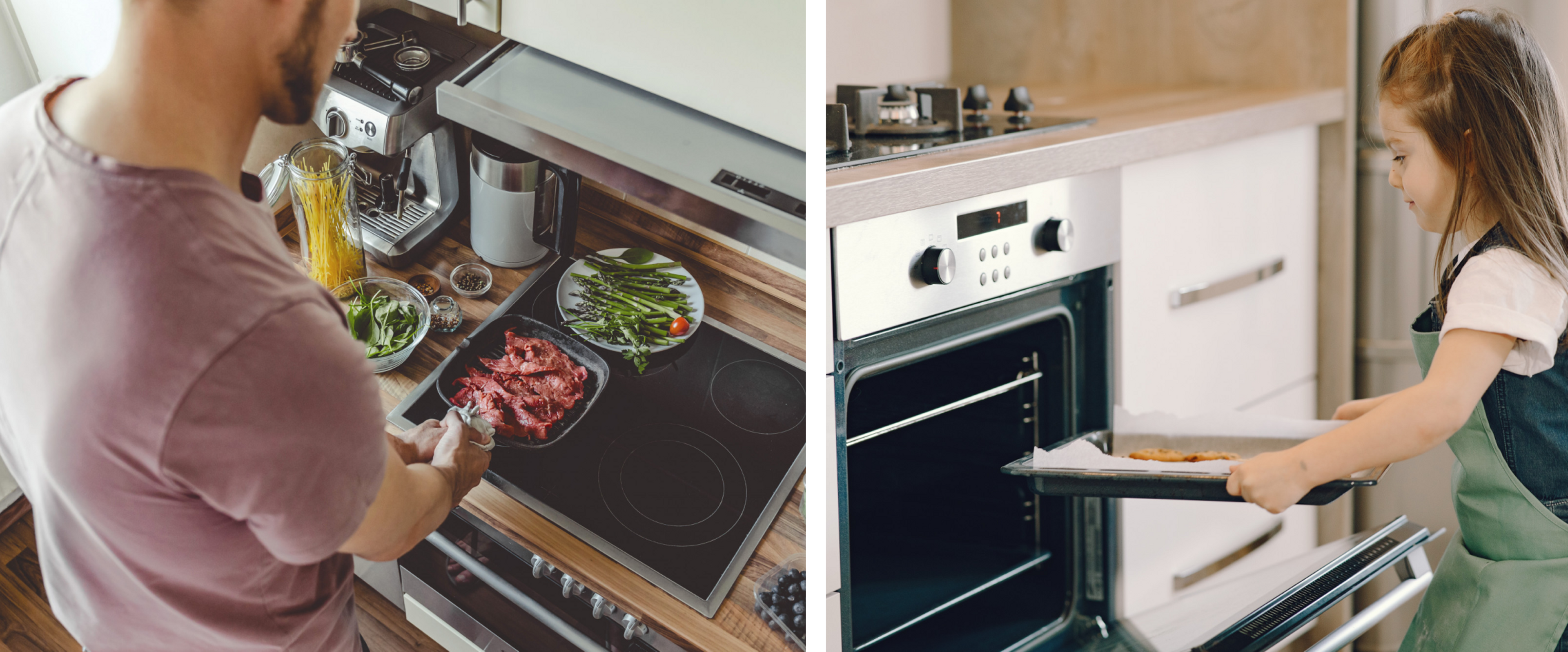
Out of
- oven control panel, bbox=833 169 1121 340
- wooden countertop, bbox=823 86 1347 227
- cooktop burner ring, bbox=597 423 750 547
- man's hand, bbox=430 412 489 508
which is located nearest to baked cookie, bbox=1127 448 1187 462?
oven control panel, bbox=833 169 1121 340

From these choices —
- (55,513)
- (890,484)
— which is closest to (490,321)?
(55,513)

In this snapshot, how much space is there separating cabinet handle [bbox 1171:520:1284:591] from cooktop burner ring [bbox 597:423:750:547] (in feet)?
2.76

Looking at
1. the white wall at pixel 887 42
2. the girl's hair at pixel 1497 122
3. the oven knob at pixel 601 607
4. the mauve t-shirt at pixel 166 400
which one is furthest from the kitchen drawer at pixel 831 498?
the white wall at pixel 887 42

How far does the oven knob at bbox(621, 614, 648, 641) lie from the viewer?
91cm

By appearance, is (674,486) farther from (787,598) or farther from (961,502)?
(961,502)

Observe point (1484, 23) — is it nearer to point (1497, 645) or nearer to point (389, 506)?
point (1497, 645)

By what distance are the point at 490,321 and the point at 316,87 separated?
0.74ft

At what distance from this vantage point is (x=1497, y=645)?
1.04 m

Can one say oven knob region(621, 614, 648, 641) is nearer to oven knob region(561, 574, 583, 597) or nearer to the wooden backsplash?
oven knob region(561, 574, 583, 597)

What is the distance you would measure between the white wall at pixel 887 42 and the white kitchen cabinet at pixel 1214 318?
0.60 meters

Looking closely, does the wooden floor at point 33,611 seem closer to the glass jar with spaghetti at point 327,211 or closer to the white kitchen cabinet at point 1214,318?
the glass jar with spaghetti at point 327,211

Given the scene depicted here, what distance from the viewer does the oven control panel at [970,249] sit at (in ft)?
3.34

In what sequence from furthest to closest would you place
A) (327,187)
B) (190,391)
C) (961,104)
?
(961,104)
(327,187)
(190,391)

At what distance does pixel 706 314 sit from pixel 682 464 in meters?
0.14
